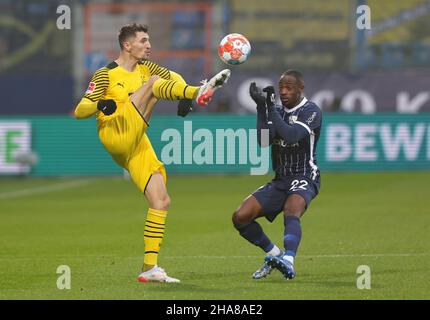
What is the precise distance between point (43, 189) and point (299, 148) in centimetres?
1497

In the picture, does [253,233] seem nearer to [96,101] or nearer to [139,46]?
[96,101]

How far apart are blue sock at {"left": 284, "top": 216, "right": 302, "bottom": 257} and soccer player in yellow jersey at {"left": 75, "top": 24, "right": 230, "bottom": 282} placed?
1.17 metres

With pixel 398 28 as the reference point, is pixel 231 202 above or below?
below

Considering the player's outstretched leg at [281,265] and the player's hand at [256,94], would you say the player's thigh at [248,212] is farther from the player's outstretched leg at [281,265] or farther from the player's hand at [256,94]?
the player's hand at [256,94]

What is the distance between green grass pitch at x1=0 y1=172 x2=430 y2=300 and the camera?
34.4ft

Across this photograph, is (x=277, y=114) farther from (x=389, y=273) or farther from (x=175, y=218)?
(x=175, y=218)

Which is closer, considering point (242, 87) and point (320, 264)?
point (320, 264)

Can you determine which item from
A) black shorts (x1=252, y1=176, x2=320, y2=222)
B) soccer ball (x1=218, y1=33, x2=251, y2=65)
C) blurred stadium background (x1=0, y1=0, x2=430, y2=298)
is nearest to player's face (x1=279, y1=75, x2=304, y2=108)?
soccer ball (x1=218, y1=33, x2=251, y2=65)

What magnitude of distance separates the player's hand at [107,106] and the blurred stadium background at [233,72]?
15.2 metres

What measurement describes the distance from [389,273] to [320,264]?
3.45 ft

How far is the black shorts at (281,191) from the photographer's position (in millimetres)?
11258

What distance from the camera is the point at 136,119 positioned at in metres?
11.2

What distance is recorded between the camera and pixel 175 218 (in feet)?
60.6

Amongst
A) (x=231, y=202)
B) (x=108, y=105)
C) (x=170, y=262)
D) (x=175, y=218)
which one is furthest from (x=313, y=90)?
(x=108, y=105)
